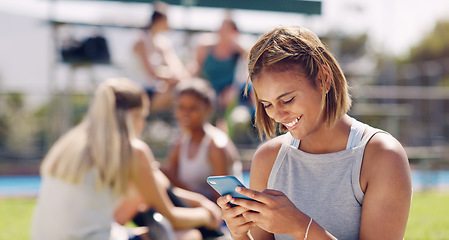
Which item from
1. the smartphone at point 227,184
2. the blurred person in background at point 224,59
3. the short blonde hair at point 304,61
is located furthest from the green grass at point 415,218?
the smartphone at point 227,184

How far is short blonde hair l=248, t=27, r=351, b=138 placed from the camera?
1.67 m

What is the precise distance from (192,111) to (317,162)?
272 cm

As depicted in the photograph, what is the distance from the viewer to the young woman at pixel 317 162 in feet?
5.22

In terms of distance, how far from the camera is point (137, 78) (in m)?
6.73

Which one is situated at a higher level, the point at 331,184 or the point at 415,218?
the point at 331,184

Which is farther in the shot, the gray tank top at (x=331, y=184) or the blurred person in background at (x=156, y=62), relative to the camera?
the blurred person in background at (x=156, y=62)

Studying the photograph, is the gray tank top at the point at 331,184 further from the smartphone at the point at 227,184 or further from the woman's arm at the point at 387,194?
the smartphone at the point at 227,184

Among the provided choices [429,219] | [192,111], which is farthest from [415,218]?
[192,111]

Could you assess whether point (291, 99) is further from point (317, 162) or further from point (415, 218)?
point (415, 218)

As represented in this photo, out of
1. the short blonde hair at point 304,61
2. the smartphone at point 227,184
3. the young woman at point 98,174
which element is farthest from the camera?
the young woman at point 98,174

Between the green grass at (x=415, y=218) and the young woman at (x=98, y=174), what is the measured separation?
6.23 feet

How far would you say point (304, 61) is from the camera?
1.68 metres

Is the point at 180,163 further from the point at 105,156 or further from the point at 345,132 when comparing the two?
the point at 345,132

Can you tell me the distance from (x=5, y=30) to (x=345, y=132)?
37.4 ft
